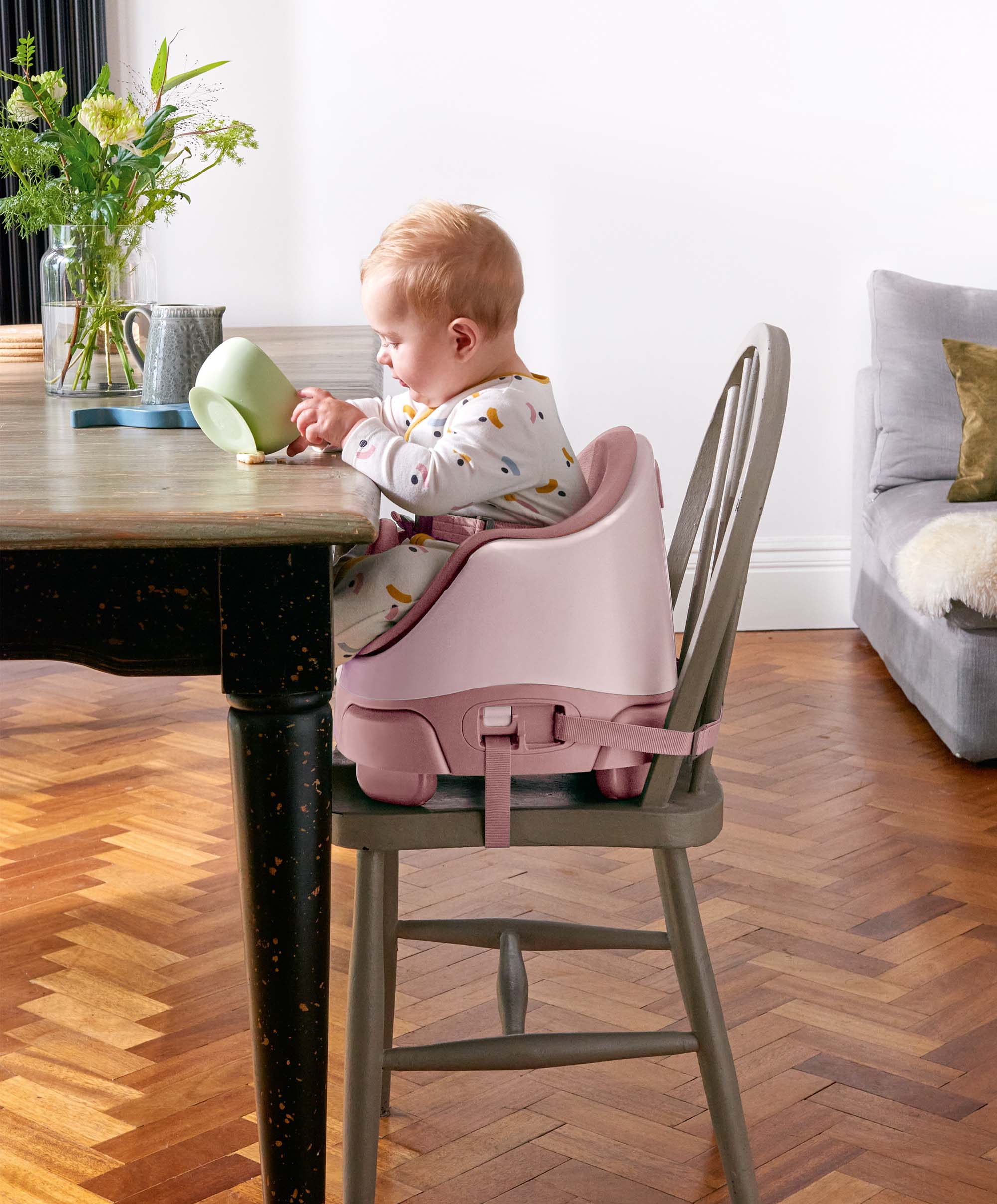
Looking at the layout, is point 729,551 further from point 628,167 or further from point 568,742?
point 628,167

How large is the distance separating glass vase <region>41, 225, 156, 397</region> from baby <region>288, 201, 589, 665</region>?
2.09 feet

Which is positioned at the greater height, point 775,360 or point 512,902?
point 775,360

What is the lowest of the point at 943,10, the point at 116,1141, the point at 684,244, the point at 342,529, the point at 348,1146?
the point at 116,1141

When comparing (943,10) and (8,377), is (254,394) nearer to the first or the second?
(8,377)

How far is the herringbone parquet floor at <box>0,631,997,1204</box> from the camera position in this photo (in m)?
1.41

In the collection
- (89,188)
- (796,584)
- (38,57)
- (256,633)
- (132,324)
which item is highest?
(38,57)

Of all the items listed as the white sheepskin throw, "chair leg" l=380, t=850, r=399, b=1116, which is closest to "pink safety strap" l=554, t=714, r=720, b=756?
"chair leg" l=380, t=850, r=399, b=1116

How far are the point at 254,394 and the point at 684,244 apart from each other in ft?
8.72

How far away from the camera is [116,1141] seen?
4.76ft

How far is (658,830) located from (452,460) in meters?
0.37

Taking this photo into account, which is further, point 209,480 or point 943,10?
point 943,10

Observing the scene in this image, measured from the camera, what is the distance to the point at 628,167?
356 centimetres

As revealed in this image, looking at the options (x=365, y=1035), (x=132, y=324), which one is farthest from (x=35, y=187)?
(x=365, y=1035)

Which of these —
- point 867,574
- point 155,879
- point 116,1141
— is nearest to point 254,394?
point 116,1141
